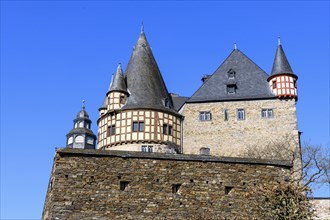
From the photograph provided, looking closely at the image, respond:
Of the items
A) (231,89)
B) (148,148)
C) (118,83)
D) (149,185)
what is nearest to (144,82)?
(118,83)

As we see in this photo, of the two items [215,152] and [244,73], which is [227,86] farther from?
[215,152]

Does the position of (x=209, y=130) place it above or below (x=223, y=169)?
above

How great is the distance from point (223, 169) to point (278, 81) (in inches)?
994

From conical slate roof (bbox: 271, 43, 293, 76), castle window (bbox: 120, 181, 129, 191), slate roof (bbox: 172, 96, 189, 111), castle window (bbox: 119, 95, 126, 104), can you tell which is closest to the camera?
castle window (bbox: 120, 181, 129, 191)

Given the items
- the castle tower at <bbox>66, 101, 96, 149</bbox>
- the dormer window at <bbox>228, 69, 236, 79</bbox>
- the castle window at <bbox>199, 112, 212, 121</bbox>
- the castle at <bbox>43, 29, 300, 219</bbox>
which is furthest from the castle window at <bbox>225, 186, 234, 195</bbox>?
the castle tower at <bbox>66, 101, 96, 149</bbox>

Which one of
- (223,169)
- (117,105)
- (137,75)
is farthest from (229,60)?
(223,169)

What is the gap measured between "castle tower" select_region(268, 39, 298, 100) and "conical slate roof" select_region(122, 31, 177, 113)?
352 inches

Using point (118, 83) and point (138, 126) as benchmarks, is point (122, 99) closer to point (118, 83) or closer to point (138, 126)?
point (118, 83)

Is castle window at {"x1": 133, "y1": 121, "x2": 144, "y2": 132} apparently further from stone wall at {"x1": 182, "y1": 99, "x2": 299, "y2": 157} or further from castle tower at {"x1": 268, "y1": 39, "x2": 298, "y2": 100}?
castle tower at {"x1": 268, "y1": 39, "x2": 298, "y2": 100}

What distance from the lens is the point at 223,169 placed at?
67.4 feet

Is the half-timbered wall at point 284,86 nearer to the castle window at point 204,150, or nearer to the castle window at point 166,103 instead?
the castle window at point 204,150

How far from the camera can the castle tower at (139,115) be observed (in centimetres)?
4081

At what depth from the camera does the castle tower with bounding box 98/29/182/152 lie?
4081 cm

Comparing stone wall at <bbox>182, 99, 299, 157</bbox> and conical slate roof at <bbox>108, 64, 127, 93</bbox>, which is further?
conical slate roof at <bbox>108, 64, 127, 93</bbox>
